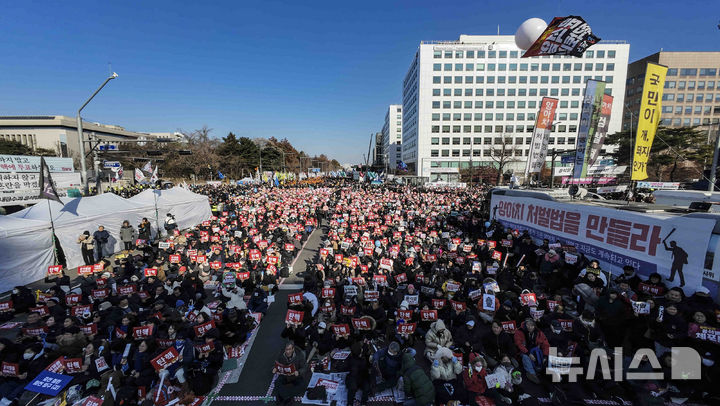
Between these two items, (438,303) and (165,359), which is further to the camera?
(438,303)

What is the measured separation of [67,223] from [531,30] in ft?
84.0

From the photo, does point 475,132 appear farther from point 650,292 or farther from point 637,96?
point 650,292

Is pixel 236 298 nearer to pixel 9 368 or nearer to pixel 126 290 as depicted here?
pixel 126 290

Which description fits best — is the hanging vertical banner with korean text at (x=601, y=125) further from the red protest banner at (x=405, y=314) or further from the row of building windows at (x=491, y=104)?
the row of building windows at (x=491, y=104)

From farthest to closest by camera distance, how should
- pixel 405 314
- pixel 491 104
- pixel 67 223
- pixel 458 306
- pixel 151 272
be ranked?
1. pixel 491 104
2. pixel 67 223
3. pixel 151 272
4. pixel 458 306
5. pixel 405 314

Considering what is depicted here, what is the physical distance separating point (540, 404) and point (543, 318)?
2.01 metres

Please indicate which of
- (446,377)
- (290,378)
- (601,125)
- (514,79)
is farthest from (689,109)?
(290,378)

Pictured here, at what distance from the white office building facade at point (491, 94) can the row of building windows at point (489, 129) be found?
0.64ft

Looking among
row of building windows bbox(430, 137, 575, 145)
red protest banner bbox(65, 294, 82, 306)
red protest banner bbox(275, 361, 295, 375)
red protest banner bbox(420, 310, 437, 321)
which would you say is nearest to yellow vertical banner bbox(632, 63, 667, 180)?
red protest banner bbox(420, 310, 437, 321)

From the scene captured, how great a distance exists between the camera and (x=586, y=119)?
15.8 m

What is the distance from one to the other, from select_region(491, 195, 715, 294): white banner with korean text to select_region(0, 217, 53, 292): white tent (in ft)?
70.1

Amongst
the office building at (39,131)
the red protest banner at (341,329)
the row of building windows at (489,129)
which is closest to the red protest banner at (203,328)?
the red protest banner at (341,329)

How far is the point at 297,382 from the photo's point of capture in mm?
5879

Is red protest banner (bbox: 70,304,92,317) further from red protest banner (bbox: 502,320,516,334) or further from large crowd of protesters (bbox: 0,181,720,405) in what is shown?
red protest banner (bbox: 502,320,516,334)
